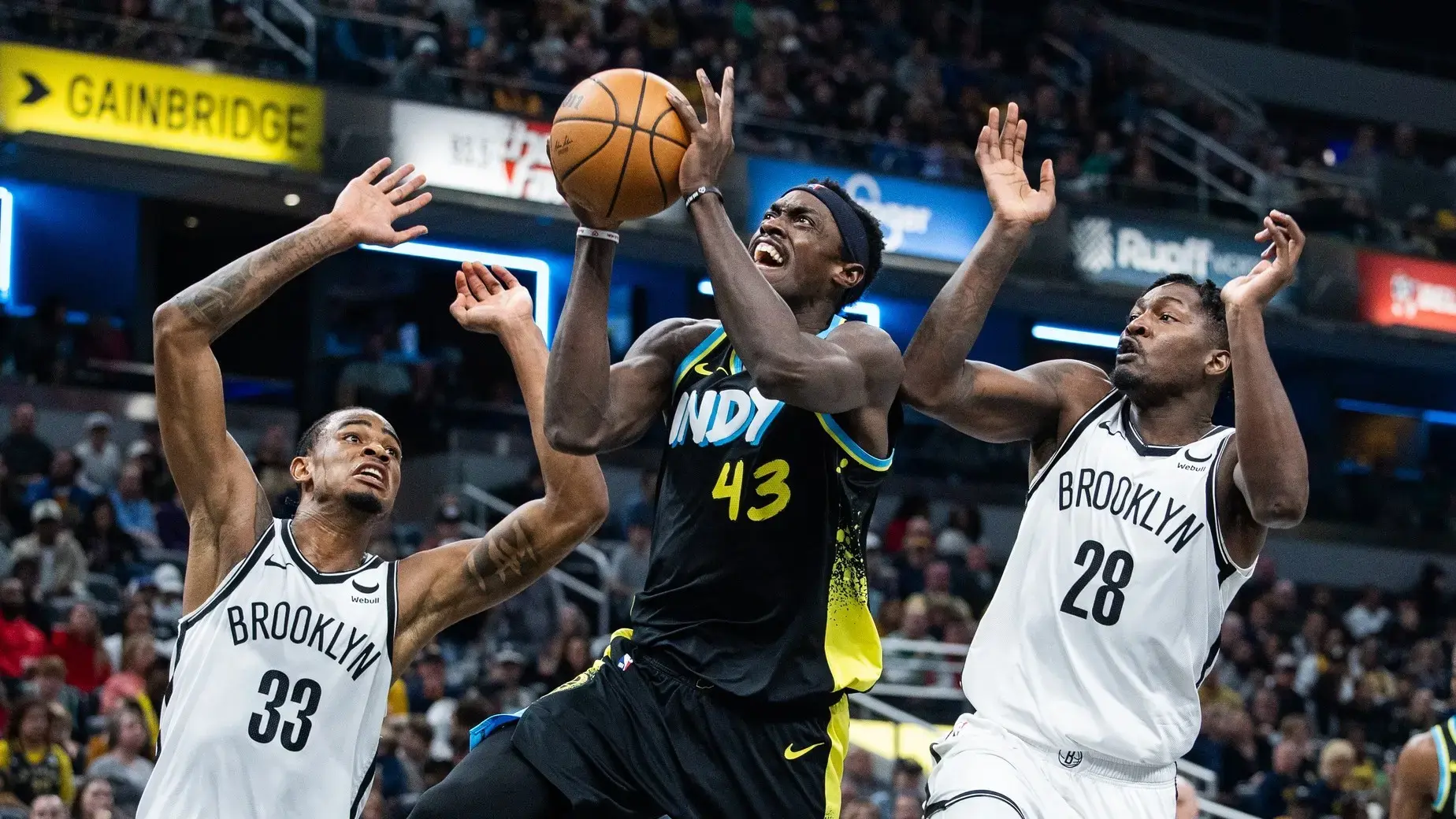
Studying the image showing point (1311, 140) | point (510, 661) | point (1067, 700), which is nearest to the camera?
point (1067, 700)

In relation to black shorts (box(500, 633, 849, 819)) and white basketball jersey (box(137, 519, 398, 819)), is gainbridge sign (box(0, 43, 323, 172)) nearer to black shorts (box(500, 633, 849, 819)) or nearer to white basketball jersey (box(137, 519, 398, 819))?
white basketball jersey (box(137, 519, 398, 819))

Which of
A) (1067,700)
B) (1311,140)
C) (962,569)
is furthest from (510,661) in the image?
(1311,140)

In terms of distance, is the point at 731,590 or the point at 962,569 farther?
the point at 962,569

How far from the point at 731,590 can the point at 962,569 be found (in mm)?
12626

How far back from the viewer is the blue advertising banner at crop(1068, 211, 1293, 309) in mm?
22000

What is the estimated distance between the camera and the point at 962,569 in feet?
56.3

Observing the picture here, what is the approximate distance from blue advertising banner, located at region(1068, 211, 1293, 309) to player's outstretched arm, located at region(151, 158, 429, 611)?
1736cm

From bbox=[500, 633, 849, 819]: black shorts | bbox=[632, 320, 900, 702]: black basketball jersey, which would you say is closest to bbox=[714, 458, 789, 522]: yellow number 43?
bbox=[632, 320, 900, 702]: black basketball jersey

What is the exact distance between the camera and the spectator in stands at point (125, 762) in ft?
34.0

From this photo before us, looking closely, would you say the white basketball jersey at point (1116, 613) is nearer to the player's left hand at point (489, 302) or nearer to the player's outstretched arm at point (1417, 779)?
the player's left hand at point (489, 302)

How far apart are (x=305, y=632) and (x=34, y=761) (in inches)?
231

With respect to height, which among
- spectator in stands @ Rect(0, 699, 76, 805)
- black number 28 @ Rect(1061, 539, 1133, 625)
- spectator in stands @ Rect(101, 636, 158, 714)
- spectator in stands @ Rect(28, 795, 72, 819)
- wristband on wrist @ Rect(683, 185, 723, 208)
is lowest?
spectator in stands @ Rect(28, 795, 72, 819)

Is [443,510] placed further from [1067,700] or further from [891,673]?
[1067,700]

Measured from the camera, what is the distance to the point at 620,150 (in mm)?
4758
